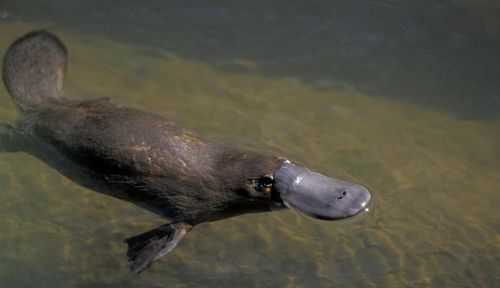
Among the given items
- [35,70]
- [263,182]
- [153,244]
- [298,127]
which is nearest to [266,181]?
[263,182]

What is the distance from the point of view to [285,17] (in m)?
5.63

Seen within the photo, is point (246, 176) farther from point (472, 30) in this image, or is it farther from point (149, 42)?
point (472, 30)

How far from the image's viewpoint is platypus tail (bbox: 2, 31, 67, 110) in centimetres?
411

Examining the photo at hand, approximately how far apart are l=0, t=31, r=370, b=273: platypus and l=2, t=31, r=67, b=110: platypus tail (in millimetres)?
488

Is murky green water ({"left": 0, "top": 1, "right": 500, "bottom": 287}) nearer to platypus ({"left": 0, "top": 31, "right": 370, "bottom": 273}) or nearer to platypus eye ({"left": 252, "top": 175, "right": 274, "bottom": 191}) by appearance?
platypus ({"left": 0, "top": 31, "right": 370, "bottom": 273})

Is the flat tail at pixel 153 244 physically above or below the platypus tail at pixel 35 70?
below

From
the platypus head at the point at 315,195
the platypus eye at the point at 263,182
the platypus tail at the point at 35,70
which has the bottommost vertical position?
the platypus head at the point at 315,195

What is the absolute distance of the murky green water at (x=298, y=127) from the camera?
156 inches

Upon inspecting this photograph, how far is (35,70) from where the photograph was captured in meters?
4.34

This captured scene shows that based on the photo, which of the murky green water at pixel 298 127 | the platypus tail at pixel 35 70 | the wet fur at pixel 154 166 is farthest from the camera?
the platypus tail at pixel 35 70

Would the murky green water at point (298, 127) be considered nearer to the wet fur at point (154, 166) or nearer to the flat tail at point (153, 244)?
the flat tail at point (153, 244)

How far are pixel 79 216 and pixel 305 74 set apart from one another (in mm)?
2130

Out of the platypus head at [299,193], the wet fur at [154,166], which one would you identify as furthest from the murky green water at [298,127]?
the platypus head at [299,193]

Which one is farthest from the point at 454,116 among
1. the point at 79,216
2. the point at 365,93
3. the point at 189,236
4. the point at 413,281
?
the point at 79,216
